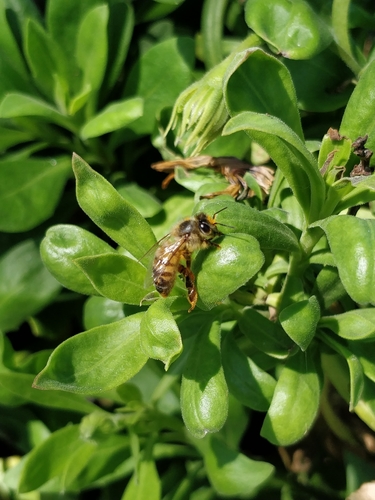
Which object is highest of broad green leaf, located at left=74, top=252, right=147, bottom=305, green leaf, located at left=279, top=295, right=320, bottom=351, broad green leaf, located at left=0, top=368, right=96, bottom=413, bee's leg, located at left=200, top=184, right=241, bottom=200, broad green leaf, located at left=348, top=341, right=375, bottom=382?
bee's leg, located at left=200, top=184, right=241, bottom=200

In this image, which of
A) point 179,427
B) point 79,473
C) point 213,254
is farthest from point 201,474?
point 213,254

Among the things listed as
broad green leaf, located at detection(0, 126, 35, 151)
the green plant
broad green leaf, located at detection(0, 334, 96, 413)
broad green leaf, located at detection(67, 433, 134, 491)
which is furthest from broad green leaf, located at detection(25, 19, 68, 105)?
broad green leaf, located at detection(67, 433, 134, 491)

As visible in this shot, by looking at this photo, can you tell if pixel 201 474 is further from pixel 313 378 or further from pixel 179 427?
pixel 313 378

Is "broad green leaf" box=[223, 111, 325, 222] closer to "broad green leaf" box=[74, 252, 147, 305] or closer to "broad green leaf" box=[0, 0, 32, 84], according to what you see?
"broad green leaf" box=[74, 252, 147, 305]

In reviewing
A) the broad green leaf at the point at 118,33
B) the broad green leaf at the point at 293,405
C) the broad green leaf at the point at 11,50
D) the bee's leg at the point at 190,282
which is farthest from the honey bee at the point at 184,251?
the broad green leaf at the point at 11,50

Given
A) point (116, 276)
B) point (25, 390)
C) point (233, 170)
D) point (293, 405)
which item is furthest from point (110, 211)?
point (25, 390)

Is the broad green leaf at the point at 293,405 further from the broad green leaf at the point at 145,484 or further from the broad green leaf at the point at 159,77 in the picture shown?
the broad green leaf at the point at 159,77
